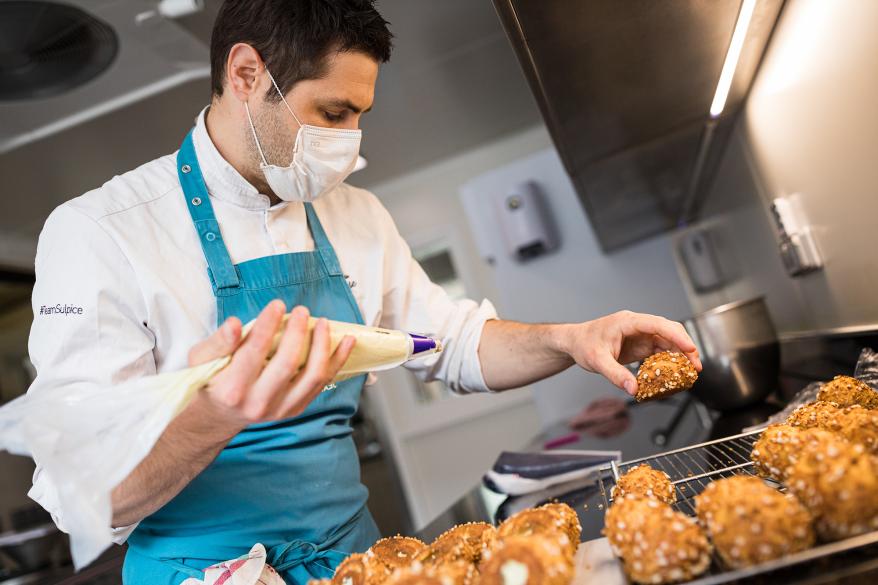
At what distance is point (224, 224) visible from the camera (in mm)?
1333

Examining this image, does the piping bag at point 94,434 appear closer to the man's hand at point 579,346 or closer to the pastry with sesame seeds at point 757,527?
the pastry with sesame seeds at point 757,527

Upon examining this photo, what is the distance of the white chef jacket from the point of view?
1.05 metres

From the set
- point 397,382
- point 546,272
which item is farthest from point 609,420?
point 397,382

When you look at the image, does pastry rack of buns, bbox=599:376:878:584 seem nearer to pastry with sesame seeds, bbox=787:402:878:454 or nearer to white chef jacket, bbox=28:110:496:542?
pastry with sesame seeds, bbox=787:402:878:454

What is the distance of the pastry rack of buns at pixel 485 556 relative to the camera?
0.68 m

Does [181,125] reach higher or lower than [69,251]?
higher

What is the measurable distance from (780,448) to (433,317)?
2.95 feet

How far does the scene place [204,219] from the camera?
1284 millimetres

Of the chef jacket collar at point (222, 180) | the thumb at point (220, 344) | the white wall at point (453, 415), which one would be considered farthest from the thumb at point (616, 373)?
the white wall at point (453, 415)

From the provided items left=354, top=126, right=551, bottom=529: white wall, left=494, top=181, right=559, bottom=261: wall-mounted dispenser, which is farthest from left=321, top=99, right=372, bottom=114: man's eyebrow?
left=354, top=126, right=551, bottom=529: white wall

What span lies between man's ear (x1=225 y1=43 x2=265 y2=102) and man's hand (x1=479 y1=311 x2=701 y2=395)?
690 mm

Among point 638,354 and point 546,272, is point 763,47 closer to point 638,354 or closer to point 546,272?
point 638,354

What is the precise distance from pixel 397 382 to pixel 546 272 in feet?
8.25

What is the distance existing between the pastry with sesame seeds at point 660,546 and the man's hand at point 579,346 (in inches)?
16.1
